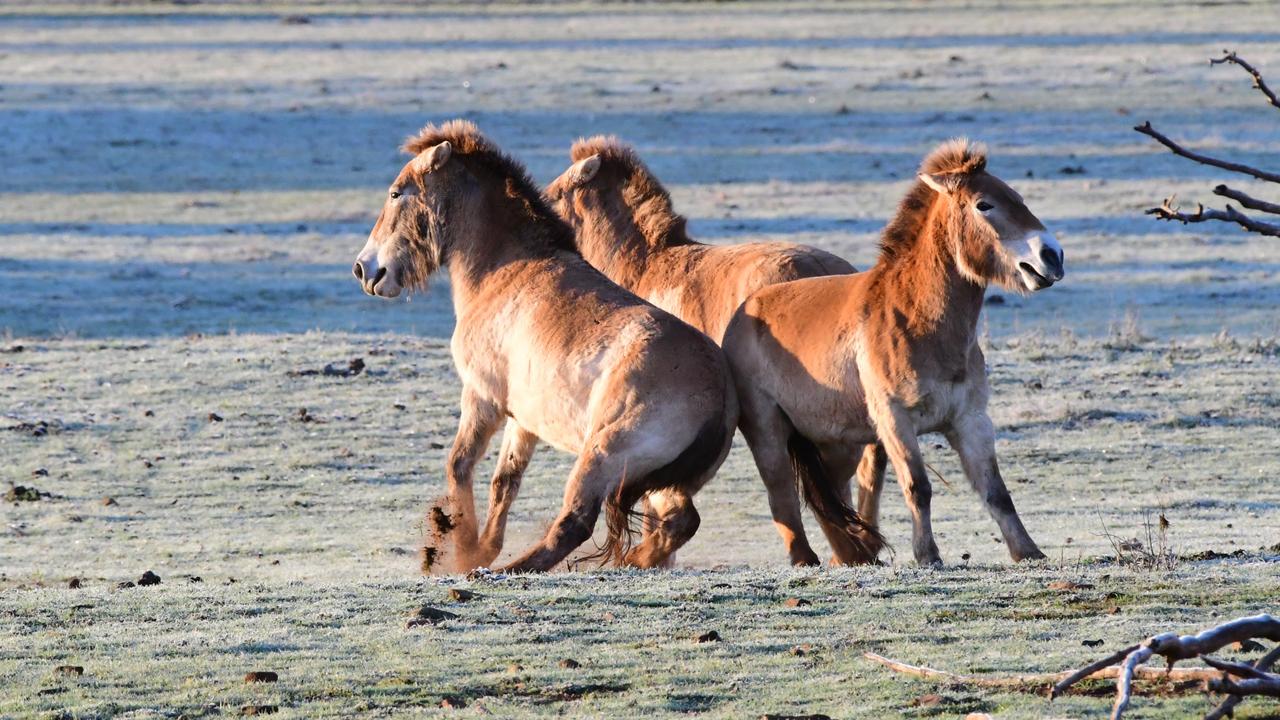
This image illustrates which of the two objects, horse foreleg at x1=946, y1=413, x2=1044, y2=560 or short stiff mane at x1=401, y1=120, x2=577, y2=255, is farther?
short stiff mane at x1=401, y1=120, x2=577, y2=255

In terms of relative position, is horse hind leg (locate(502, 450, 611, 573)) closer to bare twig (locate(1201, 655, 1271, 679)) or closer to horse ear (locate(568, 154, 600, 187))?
horse ear (locate(568, 154, 600, 187))

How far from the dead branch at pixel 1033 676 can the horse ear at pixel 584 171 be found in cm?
562

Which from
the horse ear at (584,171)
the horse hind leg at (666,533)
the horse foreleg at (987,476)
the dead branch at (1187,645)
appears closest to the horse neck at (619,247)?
the horse ear at (584,171)

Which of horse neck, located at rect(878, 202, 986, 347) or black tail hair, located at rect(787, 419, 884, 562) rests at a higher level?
horse neck, located at rect(878, 202, 986, 347)

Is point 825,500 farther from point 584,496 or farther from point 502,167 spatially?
point 502,167

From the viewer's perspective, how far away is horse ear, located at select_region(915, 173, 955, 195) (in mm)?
8117

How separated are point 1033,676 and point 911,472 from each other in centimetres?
276

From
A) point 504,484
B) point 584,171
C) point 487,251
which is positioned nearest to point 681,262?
point 584,171

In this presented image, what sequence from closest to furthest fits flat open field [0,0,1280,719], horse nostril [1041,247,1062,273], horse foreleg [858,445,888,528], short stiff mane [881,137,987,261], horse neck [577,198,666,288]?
flat open field [0,0,1280,719] → horse nostril [1041,247,1062,273] → short stiff mane [881,137,987,261] → horse foreleg [858,445,888,528] → horse neck [577,198,666,288]

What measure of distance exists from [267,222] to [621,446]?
16895mm

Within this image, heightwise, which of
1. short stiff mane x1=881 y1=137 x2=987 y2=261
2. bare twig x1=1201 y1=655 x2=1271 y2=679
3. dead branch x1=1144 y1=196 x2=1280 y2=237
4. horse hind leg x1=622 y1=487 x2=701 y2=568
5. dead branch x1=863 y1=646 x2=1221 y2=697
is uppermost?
dead branch x1=1144 y1=196 x2=1280 y2=237

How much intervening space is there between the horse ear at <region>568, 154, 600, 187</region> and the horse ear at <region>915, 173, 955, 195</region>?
3.23 metres

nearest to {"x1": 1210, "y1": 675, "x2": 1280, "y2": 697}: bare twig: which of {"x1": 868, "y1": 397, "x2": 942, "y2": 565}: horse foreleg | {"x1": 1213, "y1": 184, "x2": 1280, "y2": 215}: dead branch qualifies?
{"x1": 1213, "y1": 184, "x2": 1280, "y2": 215}: dead branch

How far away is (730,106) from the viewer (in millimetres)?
31172
